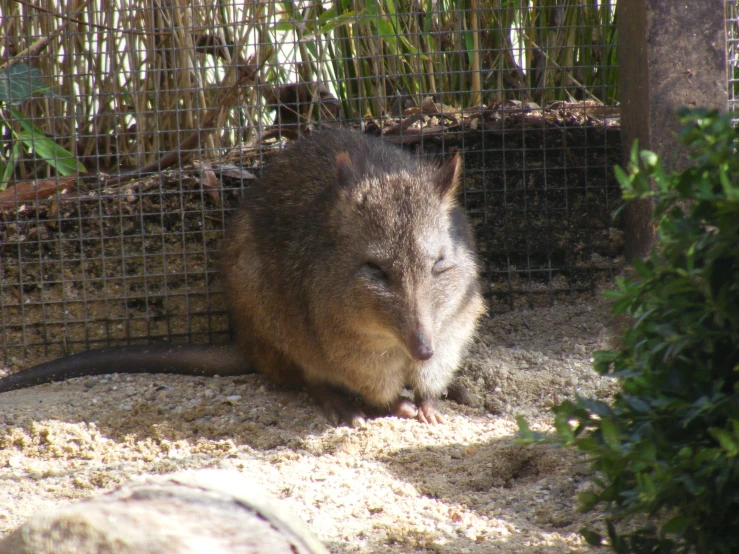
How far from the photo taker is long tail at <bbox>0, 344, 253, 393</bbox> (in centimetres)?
489

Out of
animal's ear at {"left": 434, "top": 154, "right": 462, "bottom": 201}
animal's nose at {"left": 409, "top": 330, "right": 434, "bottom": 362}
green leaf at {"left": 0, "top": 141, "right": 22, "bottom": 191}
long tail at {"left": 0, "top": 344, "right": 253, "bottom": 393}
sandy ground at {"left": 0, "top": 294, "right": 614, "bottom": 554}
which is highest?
green leaf at {"left": 0, "top": 141, "right": 22, "bottom": 191}

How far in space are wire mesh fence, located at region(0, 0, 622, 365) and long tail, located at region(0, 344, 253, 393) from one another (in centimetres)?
37

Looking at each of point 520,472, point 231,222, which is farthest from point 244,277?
point 520,472

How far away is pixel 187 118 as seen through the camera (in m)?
5.68

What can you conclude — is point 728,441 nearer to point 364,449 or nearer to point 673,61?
point 364,449

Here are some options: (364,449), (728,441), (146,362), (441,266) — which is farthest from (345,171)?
(728,441)

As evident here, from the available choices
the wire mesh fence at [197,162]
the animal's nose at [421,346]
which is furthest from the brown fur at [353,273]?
the wire mesh fence at [197,162]

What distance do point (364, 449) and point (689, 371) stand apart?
2.24 metres

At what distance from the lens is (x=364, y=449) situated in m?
3.98

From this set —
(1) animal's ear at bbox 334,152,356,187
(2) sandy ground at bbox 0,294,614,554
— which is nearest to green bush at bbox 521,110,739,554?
(2) sandy ground at bbox 0,294,614,554

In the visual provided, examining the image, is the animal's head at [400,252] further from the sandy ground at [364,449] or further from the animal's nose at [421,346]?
the sandy ground at [364,449]

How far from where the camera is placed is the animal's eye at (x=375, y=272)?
401 centimetres

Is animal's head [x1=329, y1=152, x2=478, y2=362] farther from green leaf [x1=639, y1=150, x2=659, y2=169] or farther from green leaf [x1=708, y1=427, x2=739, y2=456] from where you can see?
green leaf [x1=708, y1=427, x2=739, y2=456]

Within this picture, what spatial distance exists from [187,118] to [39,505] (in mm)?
3223
